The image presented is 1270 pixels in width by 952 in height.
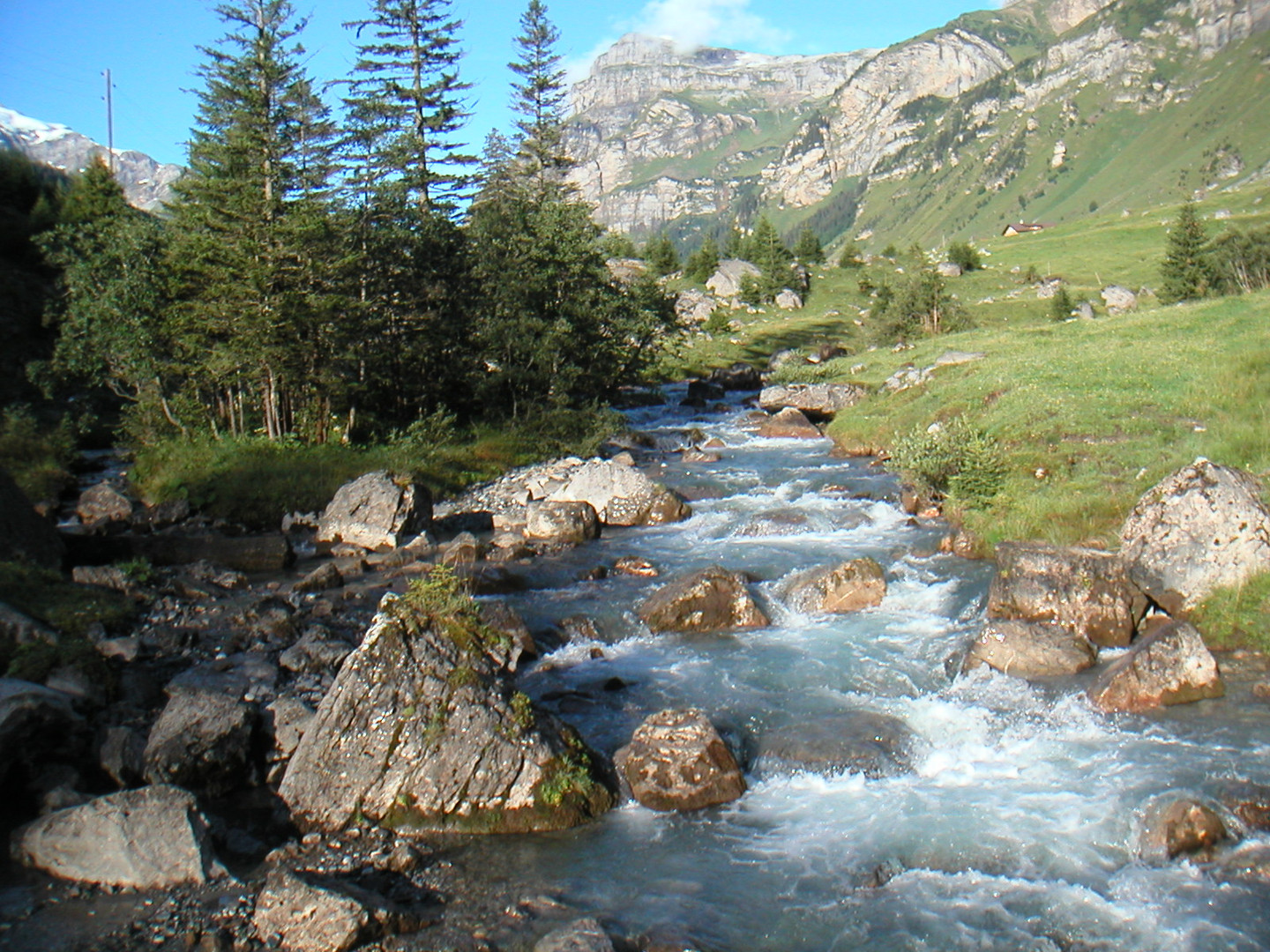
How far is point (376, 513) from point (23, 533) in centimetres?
831

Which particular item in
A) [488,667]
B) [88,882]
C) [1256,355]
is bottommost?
[88,882]

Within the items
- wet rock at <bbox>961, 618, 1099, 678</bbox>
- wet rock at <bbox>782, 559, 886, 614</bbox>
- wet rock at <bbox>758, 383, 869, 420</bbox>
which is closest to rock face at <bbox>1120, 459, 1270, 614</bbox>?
wet rock at <bbox>961, 618, 1099, 678</bbox>

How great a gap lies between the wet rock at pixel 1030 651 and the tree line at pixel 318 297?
926 inches

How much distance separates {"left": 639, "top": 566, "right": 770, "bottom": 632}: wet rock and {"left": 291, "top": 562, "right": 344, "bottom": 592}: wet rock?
774 centimetres

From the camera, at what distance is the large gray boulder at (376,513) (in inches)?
1001

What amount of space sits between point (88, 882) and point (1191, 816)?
11902 mm

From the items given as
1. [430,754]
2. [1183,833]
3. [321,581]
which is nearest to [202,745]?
[430,754]

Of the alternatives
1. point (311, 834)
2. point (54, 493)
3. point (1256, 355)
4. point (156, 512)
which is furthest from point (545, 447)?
point (311, 834)

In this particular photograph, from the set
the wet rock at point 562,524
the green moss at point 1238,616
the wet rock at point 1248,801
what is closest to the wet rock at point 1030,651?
the green moss at point 1238,616

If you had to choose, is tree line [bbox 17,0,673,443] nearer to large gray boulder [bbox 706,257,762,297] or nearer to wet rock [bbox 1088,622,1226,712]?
wet rock [bbox 1088,622,1226,712]

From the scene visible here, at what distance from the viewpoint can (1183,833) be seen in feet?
33.2

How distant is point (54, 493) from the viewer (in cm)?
2984

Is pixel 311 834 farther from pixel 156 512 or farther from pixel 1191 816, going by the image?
pixel 156 512

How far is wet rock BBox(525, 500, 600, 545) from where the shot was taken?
Answer: 25.4 meters
